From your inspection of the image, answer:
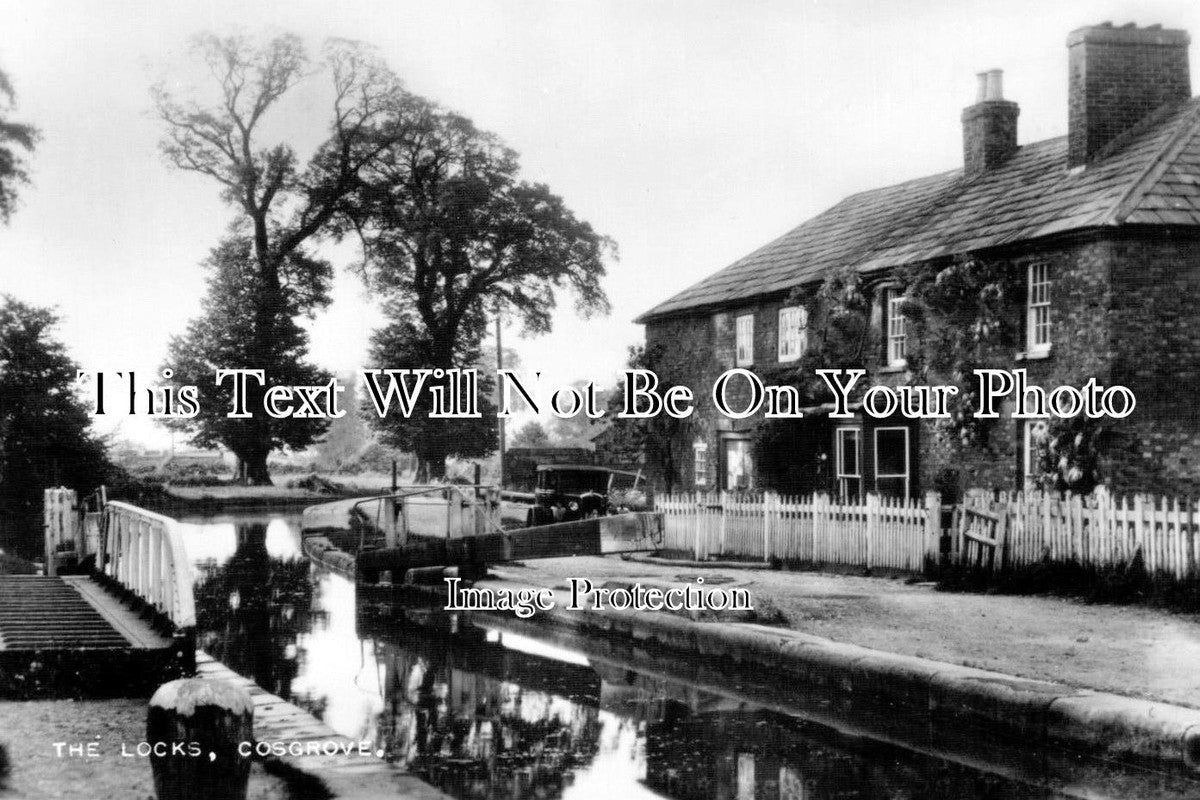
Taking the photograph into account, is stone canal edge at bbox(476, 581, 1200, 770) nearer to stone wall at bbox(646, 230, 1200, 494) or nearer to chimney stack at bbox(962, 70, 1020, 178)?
stone wall at bbox(646, 230, 1200, 494)

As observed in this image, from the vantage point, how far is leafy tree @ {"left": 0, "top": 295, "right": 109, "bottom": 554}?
542 inches

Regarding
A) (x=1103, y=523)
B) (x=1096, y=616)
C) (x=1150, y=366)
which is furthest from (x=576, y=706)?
(x=1150, y=366)

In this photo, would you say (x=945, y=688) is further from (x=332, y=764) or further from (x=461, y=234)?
(x=461, y=234)

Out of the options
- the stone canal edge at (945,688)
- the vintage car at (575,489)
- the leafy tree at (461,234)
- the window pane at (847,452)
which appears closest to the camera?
the stone canal edge at (945,688)

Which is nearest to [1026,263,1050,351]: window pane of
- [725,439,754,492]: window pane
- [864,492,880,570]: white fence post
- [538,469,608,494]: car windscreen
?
[864,492,880,570]: white fence post

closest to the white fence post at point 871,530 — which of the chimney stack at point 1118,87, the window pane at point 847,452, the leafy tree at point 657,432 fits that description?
the window pane at point 847,452

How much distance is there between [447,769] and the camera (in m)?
7.08

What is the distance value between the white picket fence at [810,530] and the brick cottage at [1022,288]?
4.88 feet

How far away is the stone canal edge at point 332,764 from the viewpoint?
5.67 metres

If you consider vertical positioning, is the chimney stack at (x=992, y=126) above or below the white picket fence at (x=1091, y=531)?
above

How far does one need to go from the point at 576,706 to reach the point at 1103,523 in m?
7.72

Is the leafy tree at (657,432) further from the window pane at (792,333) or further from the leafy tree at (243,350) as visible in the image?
the leafy tree at (243,350)

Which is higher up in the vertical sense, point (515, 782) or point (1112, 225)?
point (1112, 225)

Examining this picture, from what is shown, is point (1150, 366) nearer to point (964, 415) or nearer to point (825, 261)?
point (964, 415)
